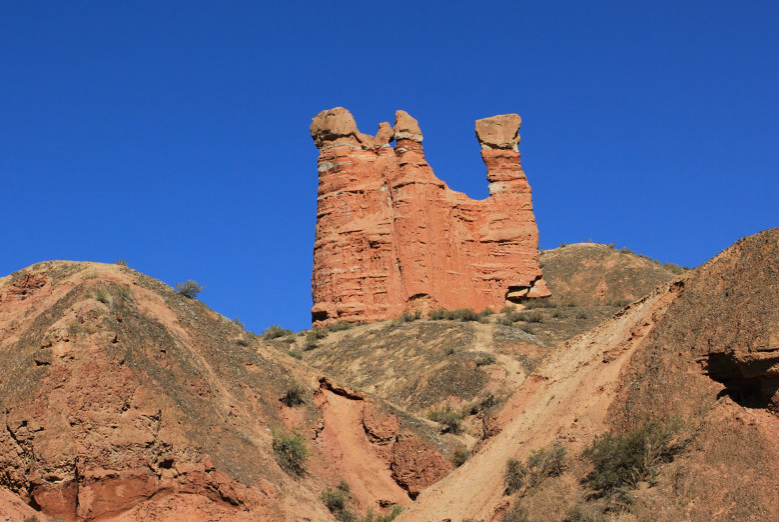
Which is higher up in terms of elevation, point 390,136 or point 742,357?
point 390,136

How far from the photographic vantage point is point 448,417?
32438 millimetres

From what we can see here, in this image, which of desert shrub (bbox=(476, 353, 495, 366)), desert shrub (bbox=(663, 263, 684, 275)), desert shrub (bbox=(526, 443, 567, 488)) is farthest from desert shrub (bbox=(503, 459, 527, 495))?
desert shrub (bbox=(663, 263, 684, 275))

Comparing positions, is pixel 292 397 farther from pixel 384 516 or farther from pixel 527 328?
pixel 527 328

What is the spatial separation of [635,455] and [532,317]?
102 feet

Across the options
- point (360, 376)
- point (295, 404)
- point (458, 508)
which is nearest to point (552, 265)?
A: point (360, 376)

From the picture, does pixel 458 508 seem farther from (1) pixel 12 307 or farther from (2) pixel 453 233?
(2) pixel 453 233

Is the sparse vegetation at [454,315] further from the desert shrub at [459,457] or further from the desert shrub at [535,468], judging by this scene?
the desert shrub at [535,468]

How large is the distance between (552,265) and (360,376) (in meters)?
28.4

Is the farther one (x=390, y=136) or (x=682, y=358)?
(x=390, y=136)

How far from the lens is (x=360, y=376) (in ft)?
139

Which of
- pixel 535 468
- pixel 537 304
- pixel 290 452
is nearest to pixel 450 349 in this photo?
pixel 537 304

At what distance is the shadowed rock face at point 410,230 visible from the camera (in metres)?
49.1

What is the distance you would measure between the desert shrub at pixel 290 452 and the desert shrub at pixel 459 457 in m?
3.96

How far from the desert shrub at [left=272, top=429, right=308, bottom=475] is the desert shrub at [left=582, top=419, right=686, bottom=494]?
7.70m
